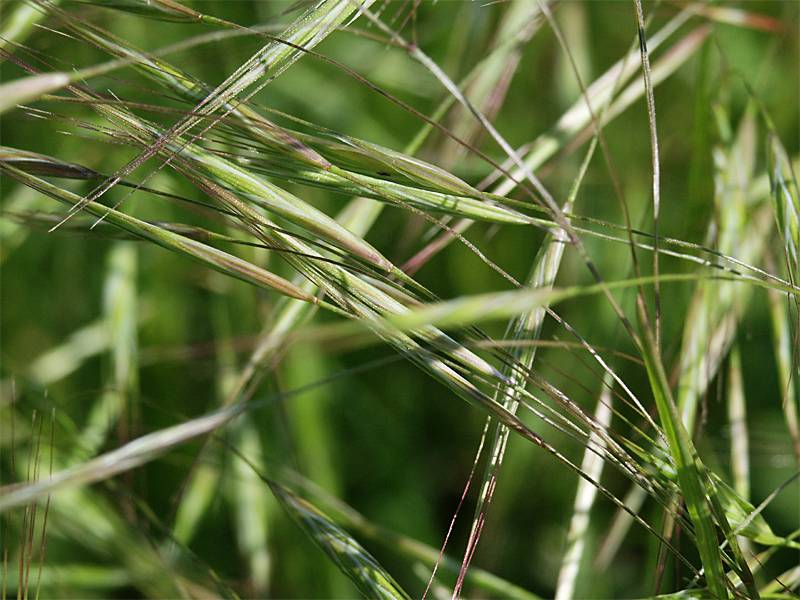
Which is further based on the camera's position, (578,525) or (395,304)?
(578,525)

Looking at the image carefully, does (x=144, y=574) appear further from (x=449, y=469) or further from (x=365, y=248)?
(x=449, y=469)

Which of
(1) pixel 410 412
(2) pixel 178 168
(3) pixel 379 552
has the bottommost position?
(3) pixel 379 552

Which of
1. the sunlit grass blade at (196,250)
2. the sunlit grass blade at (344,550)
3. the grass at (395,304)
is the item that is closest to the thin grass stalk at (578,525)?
the grass at (395,304)

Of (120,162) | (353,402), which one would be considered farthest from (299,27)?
(353,402)

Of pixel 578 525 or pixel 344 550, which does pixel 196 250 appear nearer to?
pixel 344 550

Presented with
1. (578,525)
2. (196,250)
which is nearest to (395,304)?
(196,250)

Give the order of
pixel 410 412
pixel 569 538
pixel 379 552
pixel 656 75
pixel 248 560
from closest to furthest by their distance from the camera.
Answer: pixel 569 538 → pixel 656 75 → pixel 248 560 → pixel 379 552 → pixel 410 412

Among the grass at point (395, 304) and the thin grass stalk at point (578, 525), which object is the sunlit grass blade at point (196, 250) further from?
the thin grass stalk at point (578, 525)

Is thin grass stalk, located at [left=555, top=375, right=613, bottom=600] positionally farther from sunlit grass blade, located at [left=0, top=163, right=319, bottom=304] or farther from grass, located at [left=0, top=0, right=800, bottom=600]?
sunlit grass blade, located at [left=0, top=163, right=319, bottom=304]
